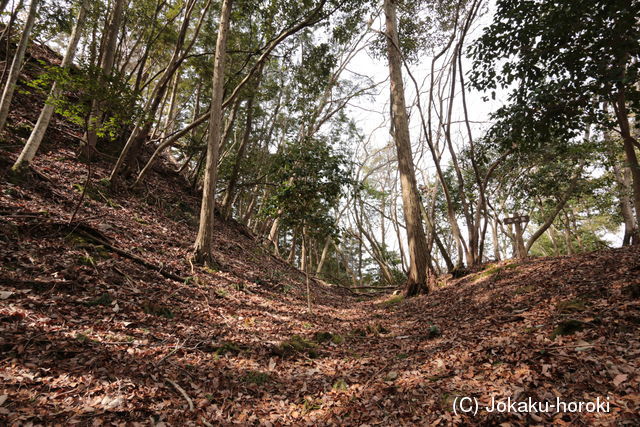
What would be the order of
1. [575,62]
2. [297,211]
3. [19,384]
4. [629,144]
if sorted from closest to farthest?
[19,384]
[575,62]
[629,144]
[297,211]

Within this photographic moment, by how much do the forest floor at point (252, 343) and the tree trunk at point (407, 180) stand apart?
76.9 inches

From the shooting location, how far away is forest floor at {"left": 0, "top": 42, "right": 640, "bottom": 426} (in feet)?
8.50

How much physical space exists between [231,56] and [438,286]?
43.3ft

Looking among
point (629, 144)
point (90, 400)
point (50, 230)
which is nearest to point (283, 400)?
point (90, 400)

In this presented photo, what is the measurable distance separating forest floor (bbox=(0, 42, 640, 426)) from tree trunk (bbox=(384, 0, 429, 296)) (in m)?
1.95

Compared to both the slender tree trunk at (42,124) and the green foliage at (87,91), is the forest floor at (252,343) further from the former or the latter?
the green foliage at (87,91)

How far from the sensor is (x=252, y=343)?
189 inches

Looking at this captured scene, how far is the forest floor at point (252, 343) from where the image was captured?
259 centimetres

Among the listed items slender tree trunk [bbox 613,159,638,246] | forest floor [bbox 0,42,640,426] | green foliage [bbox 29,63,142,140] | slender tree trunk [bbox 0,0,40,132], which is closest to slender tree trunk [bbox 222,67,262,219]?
forest floor [bbox 0,42,640,426]

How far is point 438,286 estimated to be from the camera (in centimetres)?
945

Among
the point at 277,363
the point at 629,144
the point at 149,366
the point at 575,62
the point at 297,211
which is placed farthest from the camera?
the point at 297,211

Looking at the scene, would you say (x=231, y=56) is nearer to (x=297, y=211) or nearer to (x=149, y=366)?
(x=297, y=211)

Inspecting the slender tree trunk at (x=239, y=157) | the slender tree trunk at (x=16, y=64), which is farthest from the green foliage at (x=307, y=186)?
the slender tree trunk at (x=16, y=64)

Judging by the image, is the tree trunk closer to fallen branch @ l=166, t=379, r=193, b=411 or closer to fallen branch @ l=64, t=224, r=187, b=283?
fallen branch @ l=64, t=224, r=187, b=283
